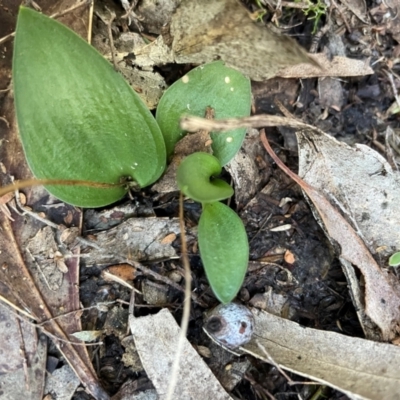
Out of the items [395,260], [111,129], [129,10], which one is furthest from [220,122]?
[395,260]

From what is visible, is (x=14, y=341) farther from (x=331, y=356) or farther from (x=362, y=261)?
(x=362, y=261)

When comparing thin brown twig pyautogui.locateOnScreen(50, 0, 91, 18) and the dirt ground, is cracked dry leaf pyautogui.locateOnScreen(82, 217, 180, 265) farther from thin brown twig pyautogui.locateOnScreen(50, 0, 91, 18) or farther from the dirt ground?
thin brown twig pyautogui.locateOnScreen(50, 0, 91, 18)

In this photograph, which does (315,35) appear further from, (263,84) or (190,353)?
(190,353)

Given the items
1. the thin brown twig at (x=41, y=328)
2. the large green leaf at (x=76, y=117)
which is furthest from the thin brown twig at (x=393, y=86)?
the thin brown twig at (x=41, y=328)

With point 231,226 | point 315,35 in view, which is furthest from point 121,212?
point 315,35

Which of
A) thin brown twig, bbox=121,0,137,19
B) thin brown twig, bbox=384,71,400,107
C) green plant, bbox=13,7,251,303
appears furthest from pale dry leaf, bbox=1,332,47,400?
thin brown twig, bbox=384,71,400,107

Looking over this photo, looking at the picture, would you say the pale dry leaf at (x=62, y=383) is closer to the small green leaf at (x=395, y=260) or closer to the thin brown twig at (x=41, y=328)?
the thin brown twig at (x=41, y=328)

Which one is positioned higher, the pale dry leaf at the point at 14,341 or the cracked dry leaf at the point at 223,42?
the cracked dry leaf at the point at 223,42
